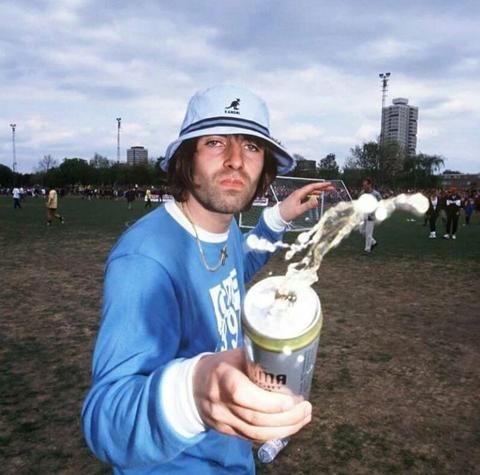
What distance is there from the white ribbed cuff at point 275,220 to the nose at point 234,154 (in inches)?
52.7

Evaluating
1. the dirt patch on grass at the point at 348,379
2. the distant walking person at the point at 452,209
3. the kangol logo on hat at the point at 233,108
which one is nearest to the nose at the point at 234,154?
the kangol logo on hat at the point at 233,108

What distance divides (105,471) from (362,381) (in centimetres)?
286

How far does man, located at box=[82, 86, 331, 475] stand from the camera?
3.31ft

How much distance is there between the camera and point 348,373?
531cm

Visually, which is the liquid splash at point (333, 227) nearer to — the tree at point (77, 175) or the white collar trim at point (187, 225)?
the white collar trim at point (187, 225)

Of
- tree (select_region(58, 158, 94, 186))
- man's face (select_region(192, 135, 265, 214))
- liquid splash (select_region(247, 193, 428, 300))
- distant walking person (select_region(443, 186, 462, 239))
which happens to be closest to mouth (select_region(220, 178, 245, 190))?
man's face (select_region(192, 135, 265, 214))

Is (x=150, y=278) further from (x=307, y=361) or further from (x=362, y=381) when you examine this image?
(x=362, y=381)

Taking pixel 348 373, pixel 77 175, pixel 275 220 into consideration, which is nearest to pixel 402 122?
pixel 77 175

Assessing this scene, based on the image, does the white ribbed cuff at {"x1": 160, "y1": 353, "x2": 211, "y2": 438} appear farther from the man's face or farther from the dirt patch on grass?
the dirt patch on grass

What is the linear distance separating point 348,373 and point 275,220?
113 inches

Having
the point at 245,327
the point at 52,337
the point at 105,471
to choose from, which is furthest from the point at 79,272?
the point at 245,327

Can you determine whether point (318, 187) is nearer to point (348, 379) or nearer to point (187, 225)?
point (187, 225)

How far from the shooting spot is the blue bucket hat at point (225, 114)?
1.82 meters

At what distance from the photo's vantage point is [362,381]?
5.12 m
